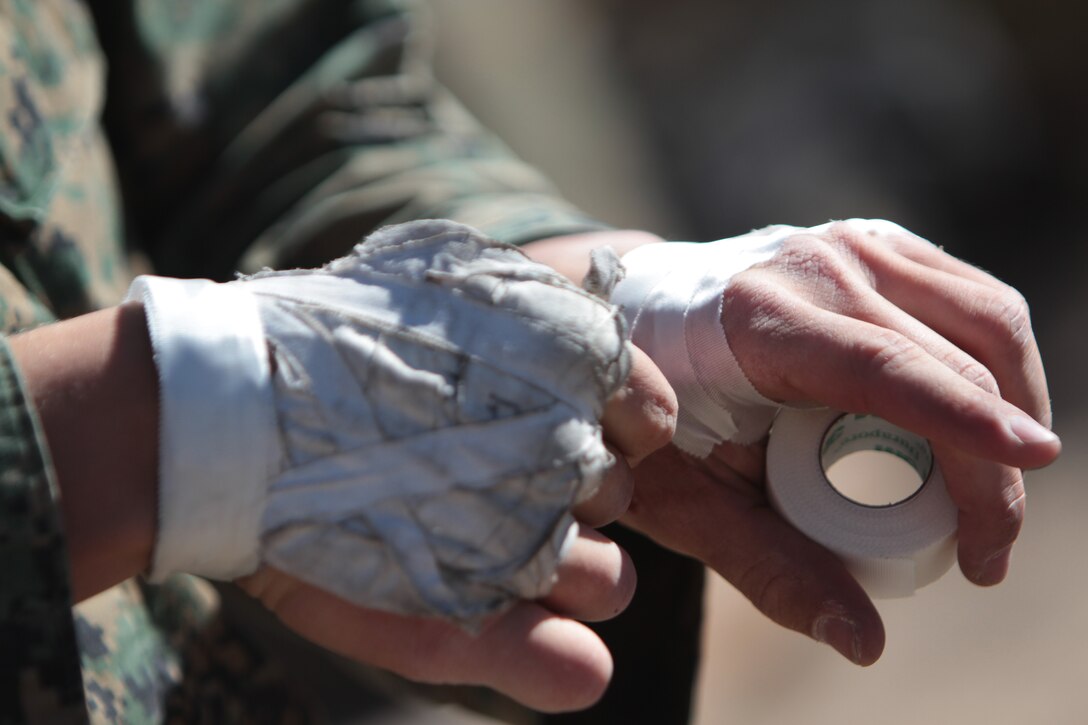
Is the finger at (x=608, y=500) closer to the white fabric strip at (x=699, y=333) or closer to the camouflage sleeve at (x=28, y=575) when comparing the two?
the white fabric strip at (x=699, y=333)

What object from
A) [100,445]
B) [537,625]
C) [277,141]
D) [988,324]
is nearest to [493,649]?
[537,625]

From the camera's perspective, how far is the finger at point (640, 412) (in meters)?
0.80

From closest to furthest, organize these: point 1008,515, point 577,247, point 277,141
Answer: point 1008,515
point 577,247
point 277,141

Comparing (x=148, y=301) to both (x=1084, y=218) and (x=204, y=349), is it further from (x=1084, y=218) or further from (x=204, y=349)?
(x=1084, y=218)

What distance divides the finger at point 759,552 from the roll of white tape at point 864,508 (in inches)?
0.9

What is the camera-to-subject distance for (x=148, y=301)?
728 millimetres

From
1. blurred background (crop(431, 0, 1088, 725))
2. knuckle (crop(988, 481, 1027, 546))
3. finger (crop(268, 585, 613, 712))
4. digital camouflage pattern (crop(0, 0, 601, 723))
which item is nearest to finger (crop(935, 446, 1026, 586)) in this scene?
knuckle (crop(988, 481, 1027, 546))

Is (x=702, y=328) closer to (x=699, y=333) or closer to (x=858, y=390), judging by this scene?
(x=699, y=333)

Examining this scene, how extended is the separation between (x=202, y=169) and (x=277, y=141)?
103mm

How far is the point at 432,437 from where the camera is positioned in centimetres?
73

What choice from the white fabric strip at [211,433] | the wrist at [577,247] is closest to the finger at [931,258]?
the wrist at [577,247]

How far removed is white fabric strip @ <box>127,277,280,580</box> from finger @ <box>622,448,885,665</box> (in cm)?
42

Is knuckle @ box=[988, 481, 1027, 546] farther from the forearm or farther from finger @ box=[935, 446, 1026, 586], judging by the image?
the forearm

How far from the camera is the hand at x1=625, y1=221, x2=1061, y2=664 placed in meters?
0.81
